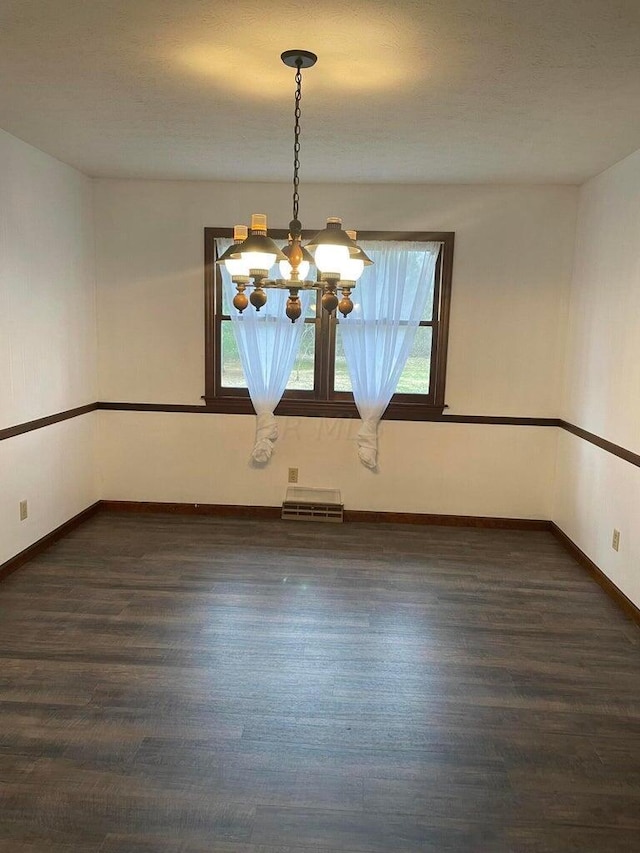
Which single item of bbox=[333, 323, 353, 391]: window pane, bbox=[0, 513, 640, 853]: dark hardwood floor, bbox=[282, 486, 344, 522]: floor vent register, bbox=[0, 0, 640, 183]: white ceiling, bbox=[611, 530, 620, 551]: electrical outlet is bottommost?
bbox=[0, 513, 640, 853]: dark hardwood floor

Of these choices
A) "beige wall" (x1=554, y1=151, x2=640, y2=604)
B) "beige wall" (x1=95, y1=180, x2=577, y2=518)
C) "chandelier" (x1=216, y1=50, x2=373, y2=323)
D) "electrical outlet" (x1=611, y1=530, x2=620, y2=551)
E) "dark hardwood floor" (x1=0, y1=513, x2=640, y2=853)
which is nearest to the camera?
"dark hardwood floor" (x1=0, y1=513, x2=640, y2=853)

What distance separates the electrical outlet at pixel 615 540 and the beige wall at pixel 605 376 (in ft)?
0.11

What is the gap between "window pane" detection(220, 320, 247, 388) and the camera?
16.7 ft

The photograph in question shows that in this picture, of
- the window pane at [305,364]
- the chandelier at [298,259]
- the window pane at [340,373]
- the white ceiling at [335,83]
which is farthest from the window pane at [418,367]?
the chandelier at [298,259]

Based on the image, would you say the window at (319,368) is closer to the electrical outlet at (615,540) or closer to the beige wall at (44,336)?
the beige wall at (44,336)

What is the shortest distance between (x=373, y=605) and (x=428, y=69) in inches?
107

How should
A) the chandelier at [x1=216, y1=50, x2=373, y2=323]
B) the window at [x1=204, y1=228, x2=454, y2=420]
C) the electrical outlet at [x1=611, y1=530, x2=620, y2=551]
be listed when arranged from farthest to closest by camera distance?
the window at [x1=204, y1=228, x2=454, y2=420], the electrical outlet at [x1=611, y1=530, x2=620, y2=551], the chandelier at [x1=216, y1=50, x2=373, y2=323]

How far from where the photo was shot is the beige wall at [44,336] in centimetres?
382

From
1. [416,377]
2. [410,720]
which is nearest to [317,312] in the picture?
[416,377]

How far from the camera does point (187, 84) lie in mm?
2842

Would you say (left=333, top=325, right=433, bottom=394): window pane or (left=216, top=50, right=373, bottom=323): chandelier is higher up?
(left=216, top=50, right=373, bottom=323): chandelier

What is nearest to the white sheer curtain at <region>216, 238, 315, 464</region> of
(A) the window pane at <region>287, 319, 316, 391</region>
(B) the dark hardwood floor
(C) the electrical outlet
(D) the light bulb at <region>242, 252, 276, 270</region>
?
(A) the window pane at <region>287, 319, 316, 391</region>

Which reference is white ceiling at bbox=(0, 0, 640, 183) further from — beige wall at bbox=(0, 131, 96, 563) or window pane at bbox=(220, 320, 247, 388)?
window pane at bbox=(220, 320, 247, 388)

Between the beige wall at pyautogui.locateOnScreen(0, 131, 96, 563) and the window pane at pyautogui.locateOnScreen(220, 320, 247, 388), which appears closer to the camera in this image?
the beige wall at pyautogui.locateOnScreen(0, 131, 96, 563)
